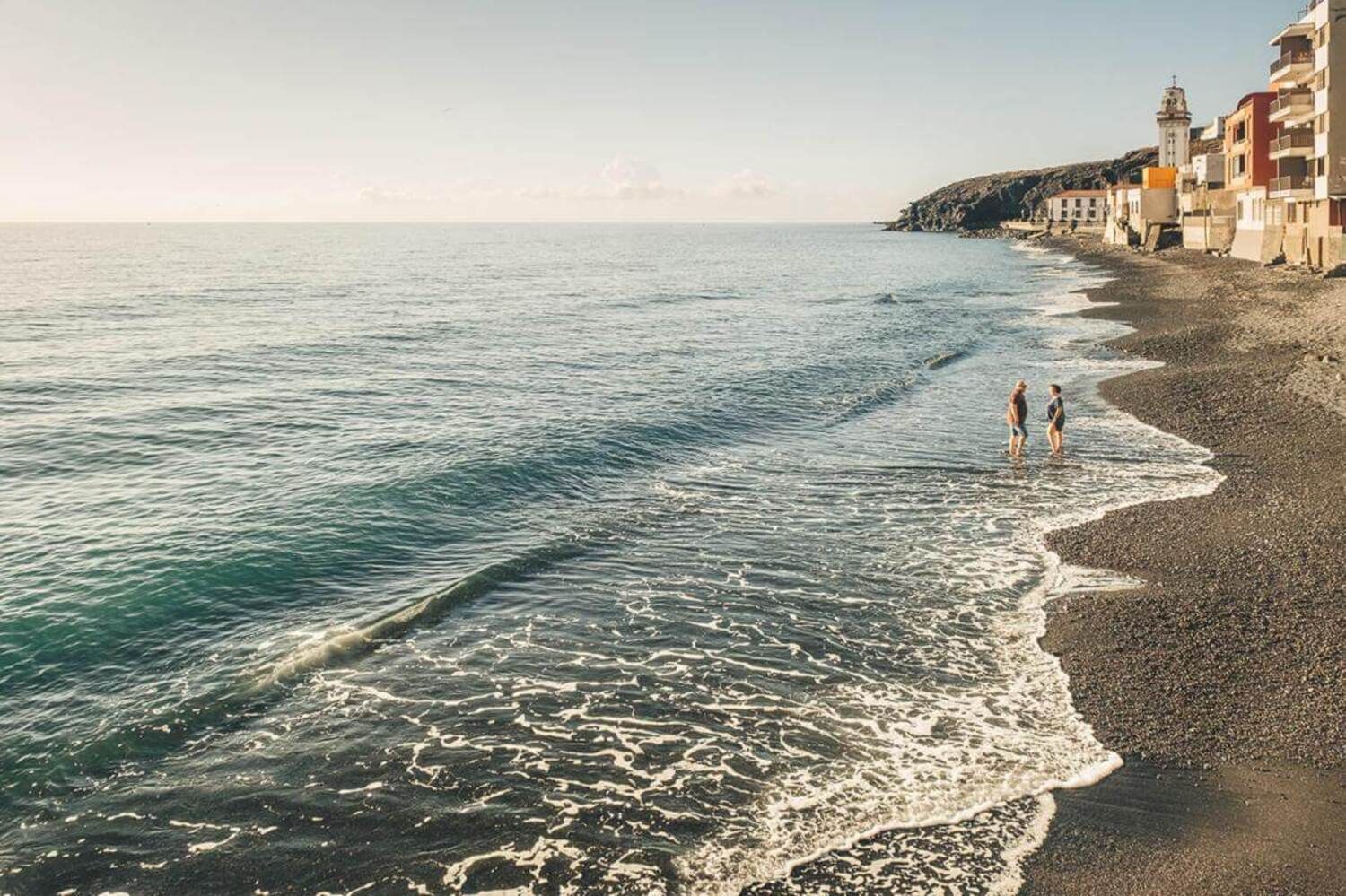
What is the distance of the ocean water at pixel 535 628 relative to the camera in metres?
10.8

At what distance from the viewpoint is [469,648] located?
15.9 metres

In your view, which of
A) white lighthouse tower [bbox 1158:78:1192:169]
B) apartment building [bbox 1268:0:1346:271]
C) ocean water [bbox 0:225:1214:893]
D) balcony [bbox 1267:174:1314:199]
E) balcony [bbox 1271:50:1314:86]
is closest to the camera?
ocean water [bbox 0:225:1214:893]

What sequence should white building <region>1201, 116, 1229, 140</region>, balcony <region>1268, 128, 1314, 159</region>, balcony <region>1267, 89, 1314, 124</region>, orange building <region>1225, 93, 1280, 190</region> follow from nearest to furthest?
balcony <region>1267, 89, 1314, 124</region>, balcony <region>1268, 128, 1314, 159</region>, orange building <region>1225, 93, 1280, 190</region>, white building <region>1201, 116, 1229, 140</region>

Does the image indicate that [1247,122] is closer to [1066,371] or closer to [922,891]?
[1066,371]

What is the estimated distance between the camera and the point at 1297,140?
69188 millimetres

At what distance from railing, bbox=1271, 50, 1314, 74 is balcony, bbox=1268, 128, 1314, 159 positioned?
15.1ft

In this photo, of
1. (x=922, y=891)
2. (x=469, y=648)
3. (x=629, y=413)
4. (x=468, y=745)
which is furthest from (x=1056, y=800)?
(x=629, y=413)

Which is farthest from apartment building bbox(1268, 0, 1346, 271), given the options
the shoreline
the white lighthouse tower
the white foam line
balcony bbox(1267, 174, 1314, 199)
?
the white lighthouse tower

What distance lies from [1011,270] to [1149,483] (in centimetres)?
9400

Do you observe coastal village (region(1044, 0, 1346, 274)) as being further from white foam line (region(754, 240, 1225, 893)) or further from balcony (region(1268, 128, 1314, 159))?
white foam line (region(754, 240, 1225, 893))

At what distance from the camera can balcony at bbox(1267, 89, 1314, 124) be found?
68312mm

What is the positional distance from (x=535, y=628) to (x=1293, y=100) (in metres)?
75.8

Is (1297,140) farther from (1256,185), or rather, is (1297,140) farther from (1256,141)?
(1256,141)

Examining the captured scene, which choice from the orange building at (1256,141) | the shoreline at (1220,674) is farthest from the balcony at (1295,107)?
the shoreline at (1220,674)
